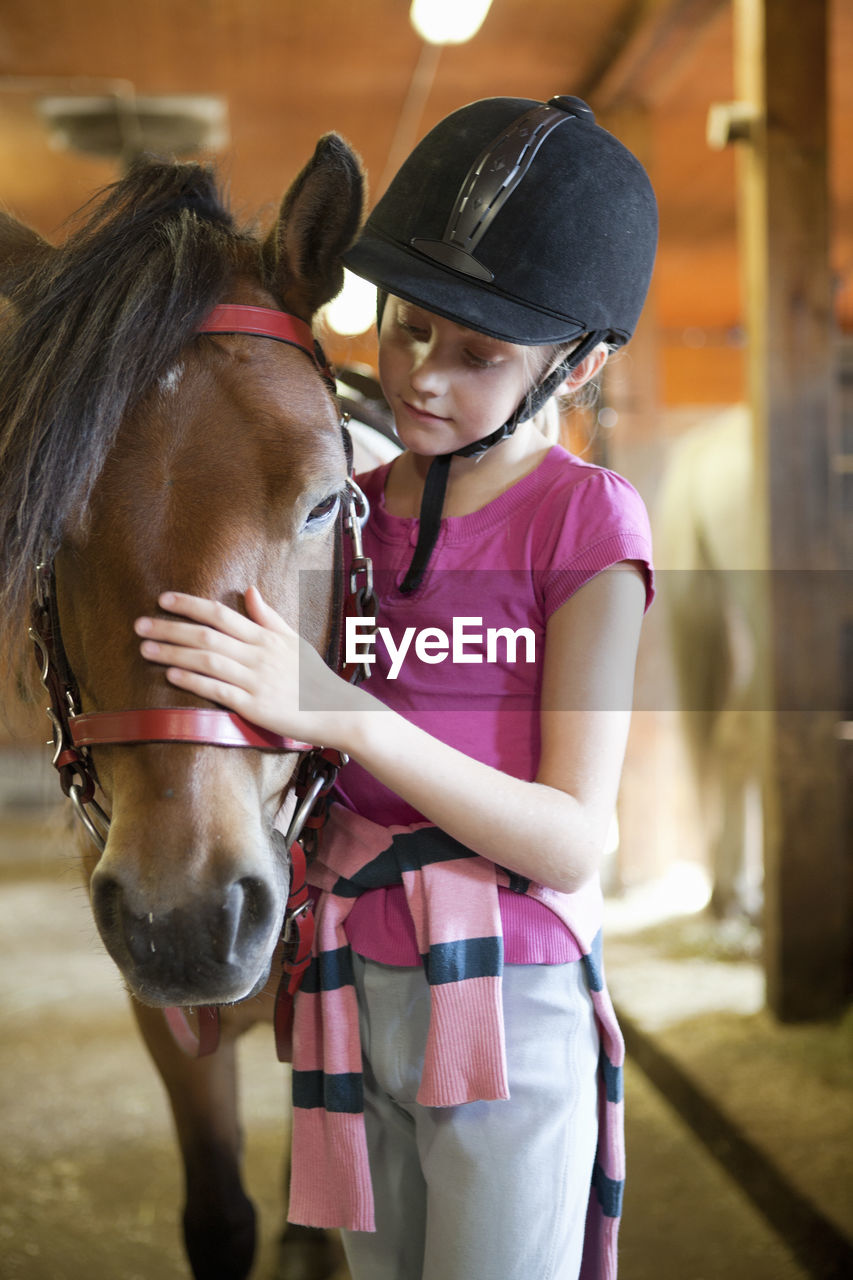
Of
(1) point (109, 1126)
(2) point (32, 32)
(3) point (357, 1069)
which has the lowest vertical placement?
(1) point (109, 1126)

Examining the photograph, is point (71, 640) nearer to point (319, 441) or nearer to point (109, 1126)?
point (319, 441)

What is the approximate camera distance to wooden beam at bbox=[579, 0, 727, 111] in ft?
7.74

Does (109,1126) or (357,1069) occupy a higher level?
(357,1069)

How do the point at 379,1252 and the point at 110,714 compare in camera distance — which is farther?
the point at 379,1252

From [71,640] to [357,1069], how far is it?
399 mm

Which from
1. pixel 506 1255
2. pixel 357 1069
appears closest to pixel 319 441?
pixel 357 1069

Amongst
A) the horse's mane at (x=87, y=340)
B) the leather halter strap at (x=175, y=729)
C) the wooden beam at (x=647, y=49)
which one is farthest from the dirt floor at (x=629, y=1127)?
the wooden beam at (x=647, y=49)

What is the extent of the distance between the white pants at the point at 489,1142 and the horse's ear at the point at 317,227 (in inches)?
22.2

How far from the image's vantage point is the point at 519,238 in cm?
82

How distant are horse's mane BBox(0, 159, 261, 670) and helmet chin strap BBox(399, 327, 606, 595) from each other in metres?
0.22

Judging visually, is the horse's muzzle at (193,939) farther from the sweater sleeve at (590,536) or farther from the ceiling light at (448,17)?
the ceiling light at (448,17)

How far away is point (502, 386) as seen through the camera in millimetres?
812

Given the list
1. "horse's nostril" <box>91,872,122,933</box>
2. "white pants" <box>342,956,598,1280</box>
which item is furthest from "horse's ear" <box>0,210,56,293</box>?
"white pants" <box>342,956,598,1280</box>

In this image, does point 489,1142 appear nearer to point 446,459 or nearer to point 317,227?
point 446,459
